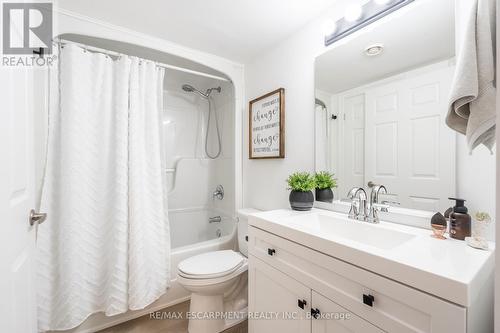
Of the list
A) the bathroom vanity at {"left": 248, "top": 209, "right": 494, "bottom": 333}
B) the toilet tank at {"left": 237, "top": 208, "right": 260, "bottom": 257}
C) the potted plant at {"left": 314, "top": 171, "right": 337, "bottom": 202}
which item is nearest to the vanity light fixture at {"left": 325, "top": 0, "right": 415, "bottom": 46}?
the potted plant at {"left": 314, "top": 171, "right": 337, "bottom": 202}

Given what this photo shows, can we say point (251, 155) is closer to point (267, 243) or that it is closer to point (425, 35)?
point (267, 243)

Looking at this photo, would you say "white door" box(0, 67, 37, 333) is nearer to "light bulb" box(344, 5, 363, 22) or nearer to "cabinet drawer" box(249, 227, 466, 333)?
"cabinet drawer" box(249, 227, 466, 333)

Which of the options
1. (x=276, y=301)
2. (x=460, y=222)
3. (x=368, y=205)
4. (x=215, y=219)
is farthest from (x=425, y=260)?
(x=215, y=219)

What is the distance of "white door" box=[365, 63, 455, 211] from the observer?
1.03m

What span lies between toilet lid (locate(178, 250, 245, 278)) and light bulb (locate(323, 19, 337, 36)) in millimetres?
1700

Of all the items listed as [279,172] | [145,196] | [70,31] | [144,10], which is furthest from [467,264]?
[70,31]

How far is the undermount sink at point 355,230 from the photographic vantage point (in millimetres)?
1036

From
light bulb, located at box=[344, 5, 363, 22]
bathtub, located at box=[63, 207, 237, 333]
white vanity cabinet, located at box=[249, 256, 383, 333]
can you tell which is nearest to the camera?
white vanity cabinet, located at box=[249, 256, 383, 333]

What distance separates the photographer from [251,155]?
2.15 meters

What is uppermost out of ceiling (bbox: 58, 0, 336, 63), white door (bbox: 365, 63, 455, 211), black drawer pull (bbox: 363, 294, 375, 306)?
ceiling (bbox: 58, 0, 336, 63)

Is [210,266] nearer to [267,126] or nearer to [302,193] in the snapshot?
[302,193]

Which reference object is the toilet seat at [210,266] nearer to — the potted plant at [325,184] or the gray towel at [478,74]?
the potted plant at [325,184]

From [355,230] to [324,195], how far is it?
0.40 m

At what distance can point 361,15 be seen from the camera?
4.27 feet
